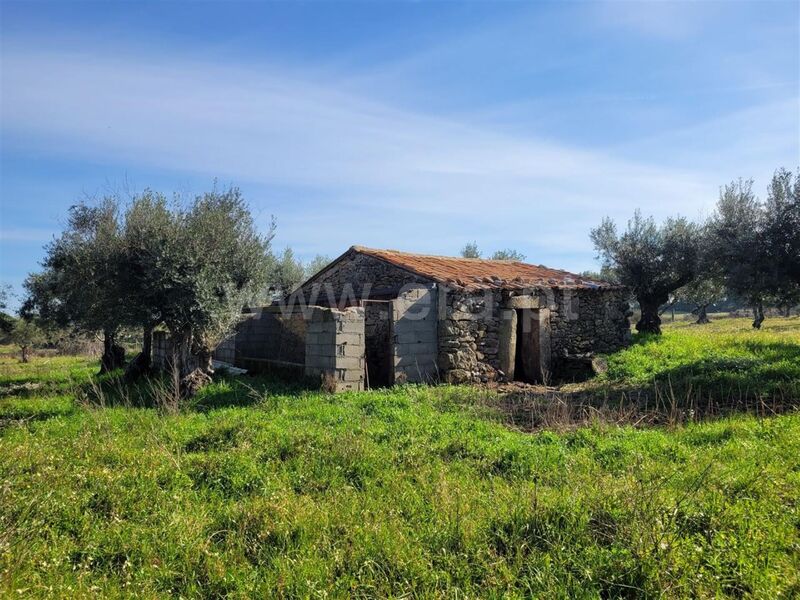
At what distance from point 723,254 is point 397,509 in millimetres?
13922

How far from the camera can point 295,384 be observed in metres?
10.8

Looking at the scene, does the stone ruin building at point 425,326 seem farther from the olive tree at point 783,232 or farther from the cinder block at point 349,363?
the olive tree at point 783,232

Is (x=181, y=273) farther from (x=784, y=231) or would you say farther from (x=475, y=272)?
(x=784, y=231)

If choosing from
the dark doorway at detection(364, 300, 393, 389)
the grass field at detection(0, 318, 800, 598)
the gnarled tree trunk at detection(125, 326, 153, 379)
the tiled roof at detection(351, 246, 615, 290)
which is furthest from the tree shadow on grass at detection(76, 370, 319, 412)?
the tiled roof at detection(351, 246, 615, 290)

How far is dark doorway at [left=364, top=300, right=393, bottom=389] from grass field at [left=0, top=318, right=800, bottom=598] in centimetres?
393

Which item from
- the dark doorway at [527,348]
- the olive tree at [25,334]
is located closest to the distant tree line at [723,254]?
the dark doorway at [527,348]

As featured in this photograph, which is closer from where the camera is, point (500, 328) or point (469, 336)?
point (469, 336)

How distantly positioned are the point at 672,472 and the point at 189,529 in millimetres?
4594

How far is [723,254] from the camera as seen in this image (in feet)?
47.9

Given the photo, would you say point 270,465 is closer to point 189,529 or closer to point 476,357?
point 189,529

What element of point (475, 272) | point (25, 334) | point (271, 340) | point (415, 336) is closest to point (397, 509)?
point (415, 336)

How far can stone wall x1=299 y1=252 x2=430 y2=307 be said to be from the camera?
44.3 feet

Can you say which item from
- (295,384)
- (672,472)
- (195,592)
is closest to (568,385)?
(295,384)

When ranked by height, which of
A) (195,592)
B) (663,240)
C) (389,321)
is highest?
(663,240)
